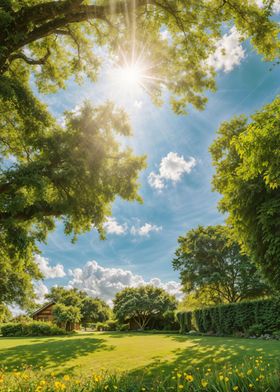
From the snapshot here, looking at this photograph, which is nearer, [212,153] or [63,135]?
[63,135]

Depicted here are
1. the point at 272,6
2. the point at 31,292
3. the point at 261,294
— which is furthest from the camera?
Result: the point at 261,294

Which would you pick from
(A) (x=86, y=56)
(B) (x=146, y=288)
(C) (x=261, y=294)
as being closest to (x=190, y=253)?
(C) (x=261, y=294)

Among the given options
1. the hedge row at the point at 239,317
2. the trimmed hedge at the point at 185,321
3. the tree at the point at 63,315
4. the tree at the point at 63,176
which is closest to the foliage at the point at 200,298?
the trimmed hedge at the point at 185,321

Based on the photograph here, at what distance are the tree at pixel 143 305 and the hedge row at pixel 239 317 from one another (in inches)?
472

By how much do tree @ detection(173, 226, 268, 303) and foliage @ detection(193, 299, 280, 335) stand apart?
140 inches

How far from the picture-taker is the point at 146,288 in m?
43.6

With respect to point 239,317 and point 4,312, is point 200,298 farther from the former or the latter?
point 4,312

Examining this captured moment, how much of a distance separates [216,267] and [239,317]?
7878 mm

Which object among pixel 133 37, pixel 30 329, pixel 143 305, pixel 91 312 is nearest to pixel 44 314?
pixel 91 312

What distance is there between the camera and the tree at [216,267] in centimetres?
2953

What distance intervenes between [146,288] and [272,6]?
41.1 metres

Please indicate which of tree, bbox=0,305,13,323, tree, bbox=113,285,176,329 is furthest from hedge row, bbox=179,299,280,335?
tree, bbox=0,305,13,323

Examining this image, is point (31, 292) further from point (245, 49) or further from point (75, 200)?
point (245, 49)

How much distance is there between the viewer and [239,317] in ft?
74.1
